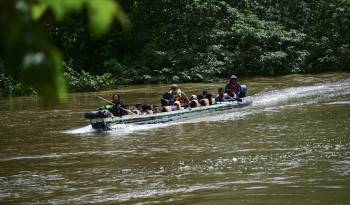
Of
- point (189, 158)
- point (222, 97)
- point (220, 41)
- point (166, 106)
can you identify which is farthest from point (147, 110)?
point (220, 41)

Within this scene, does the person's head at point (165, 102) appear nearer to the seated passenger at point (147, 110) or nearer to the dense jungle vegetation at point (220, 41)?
the seated passenger at point (147, 110)

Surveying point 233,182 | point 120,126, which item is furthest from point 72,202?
point 120,126

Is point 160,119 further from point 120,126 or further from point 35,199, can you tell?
point 35,199

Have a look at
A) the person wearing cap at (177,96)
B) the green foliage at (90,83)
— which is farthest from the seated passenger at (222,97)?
the green foliage at (90,83)

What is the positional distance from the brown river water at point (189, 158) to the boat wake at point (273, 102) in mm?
60

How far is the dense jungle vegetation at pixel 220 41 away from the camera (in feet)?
119

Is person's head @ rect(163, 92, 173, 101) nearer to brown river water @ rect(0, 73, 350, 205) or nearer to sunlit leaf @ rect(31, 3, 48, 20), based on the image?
brown river water @ rect(0, 73, 350, 205)

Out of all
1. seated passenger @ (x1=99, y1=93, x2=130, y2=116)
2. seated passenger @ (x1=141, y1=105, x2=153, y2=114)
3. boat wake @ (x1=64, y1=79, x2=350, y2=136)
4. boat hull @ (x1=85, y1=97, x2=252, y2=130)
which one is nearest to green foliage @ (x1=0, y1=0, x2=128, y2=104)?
boat wake @ (x1=64, y1=79, x2=350, y2=136)

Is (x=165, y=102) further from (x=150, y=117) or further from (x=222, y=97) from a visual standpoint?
(x=222, y=97)

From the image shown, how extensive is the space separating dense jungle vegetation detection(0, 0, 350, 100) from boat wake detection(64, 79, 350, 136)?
7.04 m

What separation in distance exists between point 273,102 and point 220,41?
15.1 metres

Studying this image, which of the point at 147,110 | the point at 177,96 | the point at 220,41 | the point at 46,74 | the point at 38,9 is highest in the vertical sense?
the point at 220,41

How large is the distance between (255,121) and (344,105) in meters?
4.08

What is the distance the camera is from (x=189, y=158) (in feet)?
42.1
